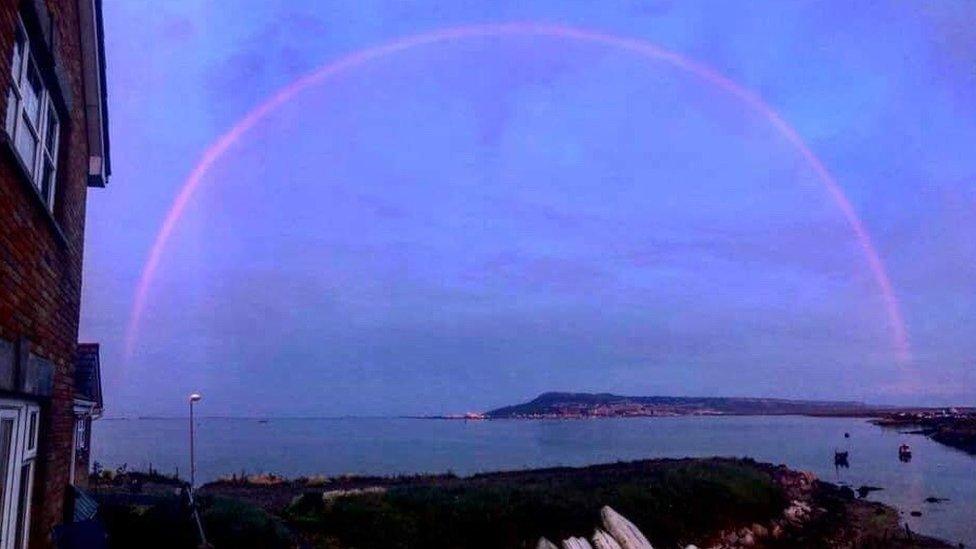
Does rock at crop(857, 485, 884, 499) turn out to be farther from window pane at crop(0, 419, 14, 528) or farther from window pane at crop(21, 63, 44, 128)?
window pane at crop(21, 63, 44, 128)

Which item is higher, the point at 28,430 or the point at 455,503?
the point at 28,430

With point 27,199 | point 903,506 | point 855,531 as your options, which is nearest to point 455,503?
point 27,199

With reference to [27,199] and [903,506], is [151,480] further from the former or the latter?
[903,506]

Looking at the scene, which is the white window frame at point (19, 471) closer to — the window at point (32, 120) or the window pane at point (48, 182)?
the window at point (32, 120)

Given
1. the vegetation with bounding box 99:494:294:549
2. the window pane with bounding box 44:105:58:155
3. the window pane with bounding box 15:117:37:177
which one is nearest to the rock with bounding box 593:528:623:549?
the vegetation with bounding box 99:494:294:549

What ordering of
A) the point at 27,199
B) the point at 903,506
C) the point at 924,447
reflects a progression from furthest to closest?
1. the point at 924,447
2. the point at 903,506
3. the point at 27,199

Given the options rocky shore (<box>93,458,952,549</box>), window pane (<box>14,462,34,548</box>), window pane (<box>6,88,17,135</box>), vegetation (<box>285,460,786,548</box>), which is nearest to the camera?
window pane (<box>6,88,17,135</box>)
